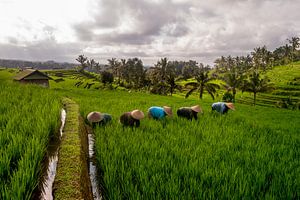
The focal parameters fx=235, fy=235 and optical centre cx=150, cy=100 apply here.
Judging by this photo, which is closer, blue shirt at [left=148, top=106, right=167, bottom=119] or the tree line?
blue shirt at [left=148, top=106, right=167, bottom=119]

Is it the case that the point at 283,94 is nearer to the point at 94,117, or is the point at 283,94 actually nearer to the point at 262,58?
the point at 262,58

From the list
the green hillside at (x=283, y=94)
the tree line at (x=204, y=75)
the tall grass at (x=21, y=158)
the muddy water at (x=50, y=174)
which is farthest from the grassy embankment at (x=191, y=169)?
the green hillside at (x=283, y=94)

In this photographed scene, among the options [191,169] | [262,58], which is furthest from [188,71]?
[191,169]

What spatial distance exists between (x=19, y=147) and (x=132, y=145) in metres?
2.04

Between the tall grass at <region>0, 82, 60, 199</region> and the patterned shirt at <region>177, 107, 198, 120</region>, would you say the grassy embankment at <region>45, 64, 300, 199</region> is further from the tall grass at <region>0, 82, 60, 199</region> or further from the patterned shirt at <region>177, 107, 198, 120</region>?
the patterned shirt at <region>177, 107, 198, 120</region>

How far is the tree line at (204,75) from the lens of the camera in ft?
121

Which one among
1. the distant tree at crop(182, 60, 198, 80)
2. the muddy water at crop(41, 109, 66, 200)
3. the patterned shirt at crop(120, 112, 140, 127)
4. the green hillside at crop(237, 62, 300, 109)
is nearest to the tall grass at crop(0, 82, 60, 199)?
the muddy water at crop(41, 109, 66, 200)

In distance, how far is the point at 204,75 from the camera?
32.0 metres

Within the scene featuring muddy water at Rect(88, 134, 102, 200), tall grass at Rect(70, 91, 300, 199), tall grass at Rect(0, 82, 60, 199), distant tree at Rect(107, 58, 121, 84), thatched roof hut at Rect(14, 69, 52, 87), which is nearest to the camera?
tall grass at Rect(0, 82, 60, 199)

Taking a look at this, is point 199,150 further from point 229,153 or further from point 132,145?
point 132,145

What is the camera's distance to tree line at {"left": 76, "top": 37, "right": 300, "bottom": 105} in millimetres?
36938

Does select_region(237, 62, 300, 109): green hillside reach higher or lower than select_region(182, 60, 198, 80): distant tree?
lower

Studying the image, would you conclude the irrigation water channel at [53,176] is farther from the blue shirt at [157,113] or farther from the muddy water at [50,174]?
the blue shirt at [157,113]

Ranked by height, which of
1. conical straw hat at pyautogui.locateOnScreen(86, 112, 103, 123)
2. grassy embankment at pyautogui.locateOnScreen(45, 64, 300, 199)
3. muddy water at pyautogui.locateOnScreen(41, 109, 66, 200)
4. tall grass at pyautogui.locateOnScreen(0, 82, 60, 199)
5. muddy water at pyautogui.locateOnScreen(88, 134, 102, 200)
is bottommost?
muddy water at pyautogui.locateOnScreen(88, 134, 102, 200)
